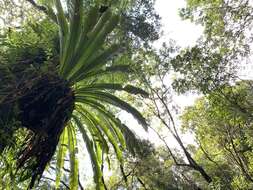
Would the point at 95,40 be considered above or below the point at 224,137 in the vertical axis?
below

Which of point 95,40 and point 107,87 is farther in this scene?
point 107,87

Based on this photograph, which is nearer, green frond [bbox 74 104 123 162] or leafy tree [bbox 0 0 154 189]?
leafy tree [bbox 0 0 154 189]

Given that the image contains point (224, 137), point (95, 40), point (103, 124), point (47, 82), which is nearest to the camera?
point (47, 82)

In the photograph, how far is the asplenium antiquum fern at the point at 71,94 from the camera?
19.5 feet

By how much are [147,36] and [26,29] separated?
6761 mm

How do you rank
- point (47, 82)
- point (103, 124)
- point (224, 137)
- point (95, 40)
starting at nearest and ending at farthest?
point (47, 82) → point (95, 40) → point (103, 124) → point (224, 137)

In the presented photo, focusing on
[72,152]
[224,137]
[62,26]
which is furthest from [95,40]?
[224,137]

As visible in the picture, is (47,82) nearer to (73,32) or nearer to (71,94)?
(71,94)

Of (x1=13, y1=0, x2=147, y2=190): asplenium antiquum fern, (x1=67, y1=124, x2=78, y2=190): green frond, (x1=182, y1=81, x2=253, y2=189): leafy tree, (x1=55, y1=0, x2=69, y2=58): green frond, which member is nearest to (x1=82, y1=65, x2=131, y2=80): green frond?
(x1=13, y1=0, x2=147, y2=190): asplenium antiquum fern

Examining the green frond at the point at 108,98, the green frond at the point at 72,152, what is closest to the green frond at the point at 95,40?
the green frond at the point at 108,98

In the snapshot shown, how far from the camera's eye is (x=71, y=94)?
6.58 metres

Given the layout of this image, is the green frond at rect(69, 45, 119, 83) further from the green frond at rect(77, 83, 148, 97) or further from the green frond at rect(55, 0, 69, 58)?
the green frond at rect(55, 0, 69, 58)

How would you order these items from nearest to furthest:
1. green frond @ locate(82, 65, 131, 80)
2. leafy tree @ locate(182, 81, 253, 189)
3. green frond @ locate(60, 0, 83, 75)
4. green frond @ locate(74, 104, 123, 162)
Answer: green frond @ locate(60, 0, 83, 75) → green frond @ locate(82, 65, 131, 80) → green frond @ locate(74, 104, 123, 162) → leafy tree @ locate(182, 81, 253, 189)

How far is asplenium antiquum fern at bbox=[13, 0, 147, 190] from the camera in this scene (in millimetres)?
5949
